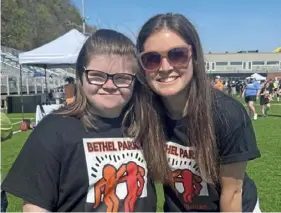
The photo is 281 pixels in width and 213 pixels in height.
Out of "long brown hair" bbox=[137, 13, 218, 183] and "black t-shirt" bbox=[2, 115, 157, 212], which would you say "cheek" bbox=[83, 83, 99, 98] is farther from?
"long brown hair" bbox=[137, 13, 218, 183]

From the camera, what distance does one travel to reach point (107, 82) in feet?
5.69

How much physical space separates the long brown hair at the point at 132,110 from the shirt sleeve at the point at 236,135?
0.30 m

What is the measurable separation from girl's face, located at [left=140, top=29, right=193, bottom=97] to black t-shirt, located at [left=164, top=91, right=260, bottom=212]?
6.7 inches

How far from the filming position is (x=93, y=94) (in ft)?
5.76

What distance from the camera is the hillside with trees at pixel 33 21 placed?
50156 millimetres

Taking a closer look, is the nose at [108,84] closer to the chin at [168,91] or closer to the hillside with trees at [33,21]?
the chin at [168,91]

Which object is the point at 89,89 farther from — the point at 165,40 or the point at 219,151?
the point at 219,151

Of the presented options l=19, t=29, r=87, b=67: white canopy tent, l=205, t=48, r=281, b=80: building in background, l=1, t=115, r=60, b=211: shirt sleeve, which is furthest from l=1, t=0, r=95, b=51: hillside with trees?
l=1, t=115, r=60, b=211: shirt sleeve

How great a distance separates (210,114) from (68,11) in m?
81.4

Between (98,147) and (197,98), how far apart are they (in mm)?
512

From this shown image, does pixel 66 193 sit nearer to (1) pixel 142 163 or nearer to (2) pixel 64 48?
(1) pixel 142 163

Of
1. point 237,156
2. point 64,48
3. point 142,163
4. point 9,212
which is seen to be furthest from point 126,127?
point 64,48

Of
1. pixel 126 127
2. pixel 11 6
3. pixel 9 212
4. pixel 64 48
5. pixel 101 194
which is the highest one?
pixel 11 6

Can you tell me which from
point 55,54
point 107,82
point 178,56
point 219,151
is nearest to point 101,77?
point 107,82
